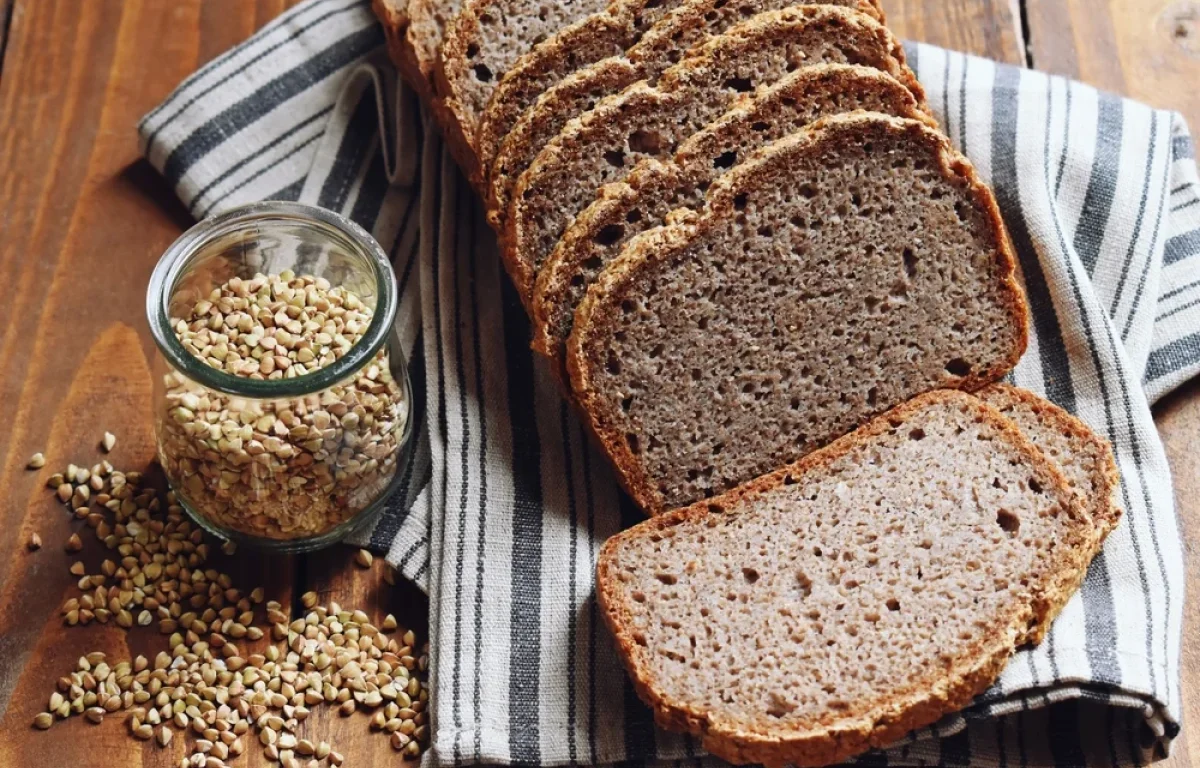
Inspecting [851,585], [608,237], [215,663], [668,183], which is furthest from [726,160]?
[215,663]

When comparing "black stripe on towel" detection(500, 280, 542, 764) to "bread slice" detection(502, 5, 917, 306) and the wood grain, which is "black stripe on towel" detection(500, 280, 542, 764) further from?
the wood grain

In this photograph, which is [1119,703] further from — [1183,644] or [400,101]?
[400,101]

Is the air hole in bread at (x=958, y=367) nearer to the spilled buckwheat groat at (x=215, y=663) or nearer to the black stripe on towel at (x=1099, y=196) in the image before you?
the black stripe on towel at (x=1099, y=196)

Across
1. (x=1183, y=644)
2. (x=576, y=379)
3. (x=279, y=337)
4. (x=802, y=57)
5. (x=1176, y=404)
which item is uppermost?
(x=802, y=57)

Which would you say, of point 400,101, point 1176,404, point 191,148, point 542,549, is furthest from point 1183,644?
point 191,148

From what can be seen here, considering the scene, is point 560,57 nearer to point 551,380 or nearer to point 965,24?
point 551,380

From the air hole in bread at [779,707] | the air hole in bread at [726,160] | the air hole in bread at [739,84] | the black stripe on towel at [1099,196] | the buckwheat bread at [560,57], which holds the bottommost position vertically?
the air hole in bread at [779,707]

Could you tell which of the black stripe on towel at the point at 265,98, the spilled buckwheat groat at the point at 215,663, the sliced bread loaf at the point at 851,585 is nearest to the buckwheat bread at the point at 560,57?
the black stripe on towel at the point at 265,98
